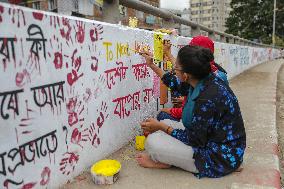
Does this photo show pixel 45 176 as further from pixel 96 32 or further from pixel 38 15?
pixel 96 32

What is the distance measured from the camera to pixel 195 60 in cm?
264

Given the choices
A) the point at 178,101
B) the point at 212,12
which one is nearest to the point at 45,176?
the point at 178,101

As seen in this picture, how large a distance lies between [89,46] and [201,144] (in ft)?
3.99

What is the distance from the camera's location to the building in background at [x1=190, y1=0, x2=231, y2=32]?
115875mm

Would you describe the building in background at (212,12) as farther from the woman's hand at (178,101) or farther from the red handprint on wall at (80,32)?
the red handprint on wall at (80,32)

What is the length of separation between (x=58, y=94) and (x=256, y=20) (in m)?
56.9

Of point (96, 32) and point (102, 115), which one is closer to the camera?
point (96, 32)

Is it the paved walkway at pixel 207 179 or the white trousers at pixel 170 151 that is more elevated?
the white trousers at pixel 170 151

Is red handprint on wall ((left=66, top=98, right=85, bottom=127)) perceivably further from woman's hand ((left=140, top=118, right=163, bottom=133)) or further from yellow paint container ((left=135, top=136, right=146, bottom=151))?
yellow paint container ((left=135, top=136, right=146, bottom=151))

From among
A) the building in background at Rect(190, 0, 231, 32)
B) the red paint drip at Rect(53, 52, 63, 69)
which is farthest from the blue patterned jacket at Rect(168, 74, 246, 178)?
the building in background at Rect(190, 0, 231, 32)

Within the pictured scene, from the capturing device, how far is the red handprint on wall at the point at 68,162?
8.50ft

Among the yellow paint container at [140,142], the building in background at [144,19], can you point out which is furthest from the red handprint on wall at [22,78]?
the building in background at [144,19]

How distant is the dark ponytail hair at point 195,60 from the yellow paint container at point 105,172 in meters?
0.98

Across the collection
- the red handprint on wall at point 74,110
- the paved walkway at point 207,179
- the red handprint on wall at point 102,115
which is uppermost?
the red handprint on wall at point 74,110
